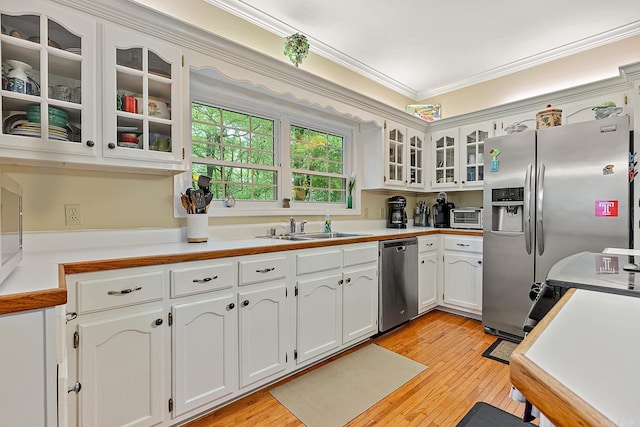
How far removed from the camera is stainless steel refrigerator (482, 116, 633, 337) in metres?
2.32

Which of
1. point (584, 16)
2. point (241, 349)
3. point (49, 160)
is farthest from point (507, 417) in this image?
point (584, 16)

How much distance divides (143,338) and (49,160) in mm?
972

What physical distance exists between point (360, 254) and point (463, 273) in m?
1.44

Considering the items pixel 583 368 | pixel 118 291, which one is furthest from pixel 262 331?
pixel 583 368

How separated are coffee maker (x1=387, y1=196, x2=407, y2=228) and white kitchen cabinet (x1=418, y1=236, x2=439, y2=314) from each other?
16.7 inches

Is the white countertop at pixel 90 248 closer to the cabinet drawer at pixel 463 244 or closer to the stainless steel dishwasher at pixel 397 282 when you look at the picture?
the stainless steel dishwasher at pixel 397 282

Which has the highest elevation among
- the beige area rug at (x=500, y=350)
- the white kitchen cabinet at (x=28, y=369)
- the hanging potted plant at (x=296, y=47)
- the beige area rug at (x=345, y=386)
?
the hanging potted plant at (x=296, y=47)

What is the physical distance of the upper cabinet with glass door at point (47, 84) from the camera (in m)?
1.40

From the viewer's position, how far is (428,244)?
3.31 m


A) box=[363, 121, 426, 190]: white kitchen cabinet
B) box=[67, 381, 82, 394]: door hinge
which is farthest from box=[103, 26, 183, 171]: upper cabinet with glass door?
box=[363, 121, 426, 190]: white kitchen cabinet

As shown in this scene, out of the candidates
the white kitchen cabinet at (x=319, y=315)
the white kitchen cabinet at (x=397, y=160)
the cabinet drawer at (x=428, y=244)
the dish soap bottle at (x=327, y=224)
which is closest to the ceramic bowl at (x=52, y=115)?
the white kitchen cabinet at (x=319, y=315)

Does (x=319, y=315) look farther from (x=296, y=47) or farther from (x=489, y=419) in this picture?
(x=296, y=47)

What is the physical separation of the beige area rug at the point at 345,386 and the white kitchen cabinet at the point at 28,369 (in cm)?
129

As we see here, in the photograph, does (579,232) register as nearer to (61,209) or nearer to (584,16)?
(584,16)
